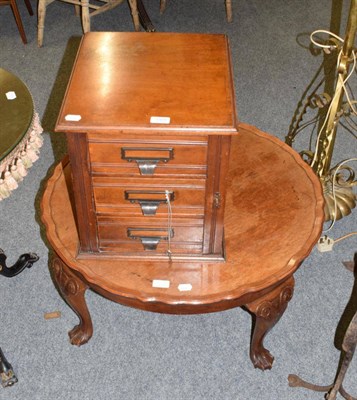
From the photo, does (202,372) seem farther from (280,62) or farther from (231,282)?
(280,62)

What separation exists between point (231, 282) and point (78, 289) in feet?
1.61

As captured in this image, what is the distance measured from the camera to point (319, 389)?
1.93m

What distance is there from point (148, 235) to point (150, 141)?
1.22ft

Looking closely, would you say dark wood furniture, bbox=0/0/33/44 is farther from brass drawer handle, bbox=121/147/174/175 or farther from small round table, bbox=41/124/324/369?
brass drawer handle, bbox=121/147/174/175

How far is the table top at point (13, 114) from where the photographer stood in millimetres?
1485

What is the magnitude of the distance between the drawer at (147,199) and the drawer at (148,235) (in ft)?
0.13

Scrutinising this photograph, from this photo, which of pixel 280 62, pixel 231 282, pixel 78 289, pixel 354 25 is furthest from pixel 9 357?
pixel 280 62

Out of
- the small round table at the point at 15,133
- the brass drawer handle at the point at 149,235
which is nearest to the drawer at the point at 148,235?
the brass drawer handle at the point at 149,235

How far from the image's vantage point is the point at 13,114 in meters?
1.59

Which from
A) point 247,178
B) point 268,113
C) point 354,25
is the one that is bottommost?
point 268,113

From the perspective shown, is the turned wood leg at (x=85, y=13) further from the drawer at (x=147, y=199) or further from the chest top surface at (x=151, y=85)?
the drawer at (x=147, y=199)

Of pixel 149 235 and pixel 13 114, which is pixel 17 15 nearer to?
pixel 13 114

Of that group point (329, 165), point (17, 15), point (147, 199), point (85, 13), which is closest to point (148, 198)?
point (147, 199)

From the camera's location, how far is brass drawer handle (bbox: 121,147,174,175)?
1.41m
